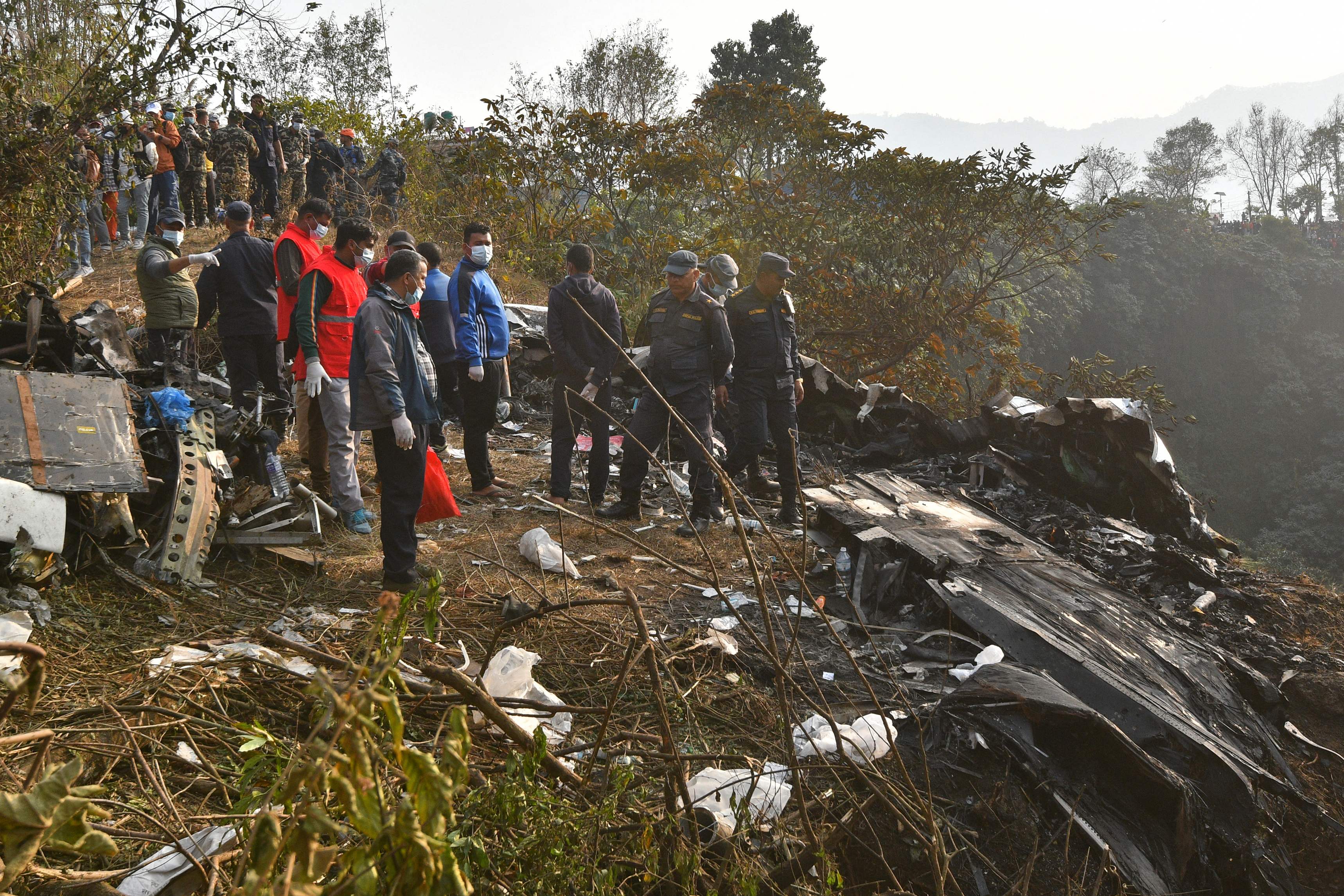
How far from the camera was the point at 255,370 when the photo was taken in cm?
576

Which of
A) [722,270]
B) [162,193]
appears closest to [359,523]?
[722,270]

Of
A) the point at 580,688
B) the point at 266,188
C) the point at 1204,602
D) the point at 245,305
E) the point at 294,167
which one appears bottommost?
the point at 1204,602

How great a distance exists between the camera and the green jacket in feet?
19.9

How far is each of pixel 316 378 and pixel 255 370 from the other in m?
1.29

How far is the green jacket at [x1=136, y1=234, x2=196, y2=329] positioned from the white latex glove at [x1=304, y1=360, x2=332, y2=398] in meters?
2.21

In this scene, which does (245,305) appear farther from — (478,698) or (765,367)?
(478,698)

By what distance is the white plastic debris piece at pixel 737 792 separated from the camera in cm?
240

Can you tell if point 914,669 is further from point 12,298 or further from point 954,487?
point 12,298

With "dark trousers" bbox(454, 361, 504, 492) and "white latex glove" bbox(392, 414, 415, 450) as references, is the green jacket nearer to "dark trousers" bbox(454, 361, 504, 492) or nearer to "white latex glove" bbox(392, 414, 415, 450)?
"dark trousers" bbox(454, 361, 504, 492)

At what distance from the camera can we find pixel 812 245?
10664mm

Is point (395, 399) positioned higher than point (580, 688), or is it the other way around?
point (395, 399)

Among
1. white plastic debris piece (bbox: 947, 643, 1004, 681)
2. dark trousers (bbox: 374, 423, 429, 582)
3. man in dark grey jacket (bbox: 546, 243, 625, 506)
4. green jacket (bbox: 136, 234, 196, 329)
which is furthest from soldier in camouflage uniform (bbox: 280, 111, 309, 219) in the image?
white plastic debris piece (bbox: 947, 643, 1004, 681)

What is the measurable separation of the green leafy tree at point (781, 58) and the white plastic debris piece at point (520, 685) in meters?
27.7

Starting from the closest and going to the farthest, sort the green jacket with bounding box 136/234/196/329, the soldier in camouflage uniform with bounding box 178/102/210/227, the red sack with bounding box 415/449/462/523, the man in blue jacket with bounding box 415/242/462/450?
the red sack with bounding box 415/449/462/523 → the man in blue jacket with bounding box 415/242/462/450 → the green jacket with bounding box 136/234/196/329 → the soldier in camouflage uniform with bounding box 178/102/210/227
